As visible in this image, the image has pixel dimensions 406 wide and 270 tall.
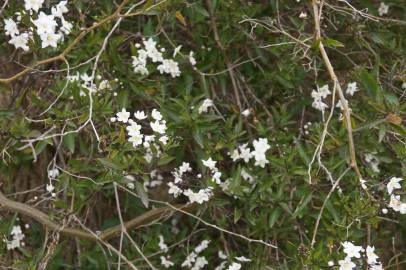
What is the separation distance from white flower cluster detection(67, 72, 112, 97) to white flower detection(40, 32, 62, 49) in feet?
0.46

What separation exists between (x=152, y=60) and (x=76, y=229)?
2.33ft

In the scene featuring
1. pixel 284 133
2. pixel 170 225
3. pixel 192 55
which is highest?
pixel 192 55

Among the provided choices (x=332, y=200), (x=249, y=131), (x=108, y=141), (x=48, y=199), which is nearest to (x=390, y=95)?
(x=332, y=200)

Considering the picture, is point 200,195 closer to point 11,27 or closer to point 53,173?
point 53,173

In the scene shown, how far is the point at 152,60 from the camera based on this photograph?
2879 mm

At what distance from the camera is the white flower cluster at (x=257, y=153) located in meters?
2.76

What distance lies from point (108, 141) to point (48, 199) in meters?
0.41

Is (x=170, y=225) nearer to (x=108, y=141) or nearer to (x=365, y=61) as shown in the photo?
(x=108, y=141)

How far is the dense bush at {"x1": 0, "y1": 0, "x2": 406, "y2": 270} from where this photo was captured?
256 cm

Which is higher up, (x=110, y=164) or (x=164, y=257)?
(x=110, y=164)

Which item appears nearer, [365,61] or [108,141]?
[108,141]

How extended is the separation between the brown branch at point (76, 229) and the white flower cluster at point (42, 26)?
591mm

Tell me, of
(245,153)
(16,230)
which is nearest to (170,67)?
(245,153)

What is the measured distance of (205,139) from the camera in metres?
2.77
